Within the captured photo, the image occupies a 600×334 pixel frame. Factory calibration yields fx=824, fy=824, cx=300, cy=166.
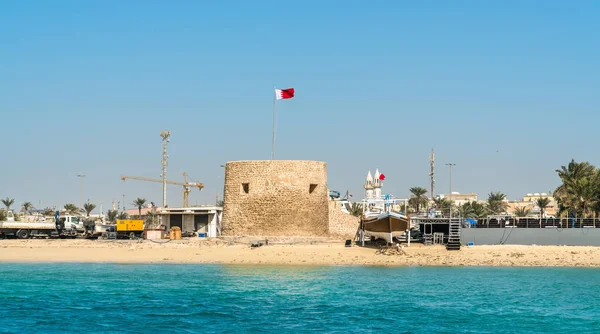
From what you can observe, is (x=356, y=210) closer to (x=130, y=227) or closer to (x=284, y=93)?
(x=130, y=227)

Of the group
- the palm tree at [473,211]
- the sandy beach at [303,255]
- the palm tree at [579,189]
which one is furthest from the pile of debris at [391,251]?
the palm tree at [473,211]

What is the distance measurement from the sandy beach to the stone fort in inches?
59.7

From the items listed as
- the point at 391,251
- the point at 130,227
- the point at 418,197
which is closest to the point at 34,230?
the point at 130,227

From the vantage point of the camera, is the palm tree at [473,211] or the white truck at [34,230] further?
the palm tree at [473,211]

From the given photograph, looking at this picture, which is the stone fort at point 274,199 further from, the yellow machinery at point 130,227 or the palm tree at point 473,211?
the palm tree at point 473,211

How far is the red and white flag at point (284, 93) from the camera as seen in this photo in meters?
47.1

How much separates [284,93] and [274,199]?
6.21 meters

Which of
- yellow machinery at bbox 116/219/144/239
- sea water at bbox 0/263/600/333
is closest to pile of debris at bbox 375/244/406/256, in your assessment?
sea water at bbox 0/263/600/333

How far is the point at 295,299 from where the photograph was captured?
1137 inches

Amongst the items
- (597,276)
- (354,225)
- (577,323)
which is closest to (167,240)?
(354,225)

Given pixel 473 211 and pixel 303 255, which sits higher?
pixel 473 211

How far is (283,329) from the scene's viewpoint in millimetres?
23172

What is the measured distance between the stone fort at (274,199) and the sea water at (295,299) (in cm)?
683

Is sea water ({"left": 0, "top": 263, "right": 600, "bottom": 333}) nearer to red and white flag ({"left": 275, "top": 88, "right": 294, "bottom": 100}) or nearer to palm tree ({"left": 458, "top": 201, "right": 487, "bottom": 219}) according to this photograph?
red and white flag ({"left": 275, "top": 88, "right": 294, "bottom": 100})
